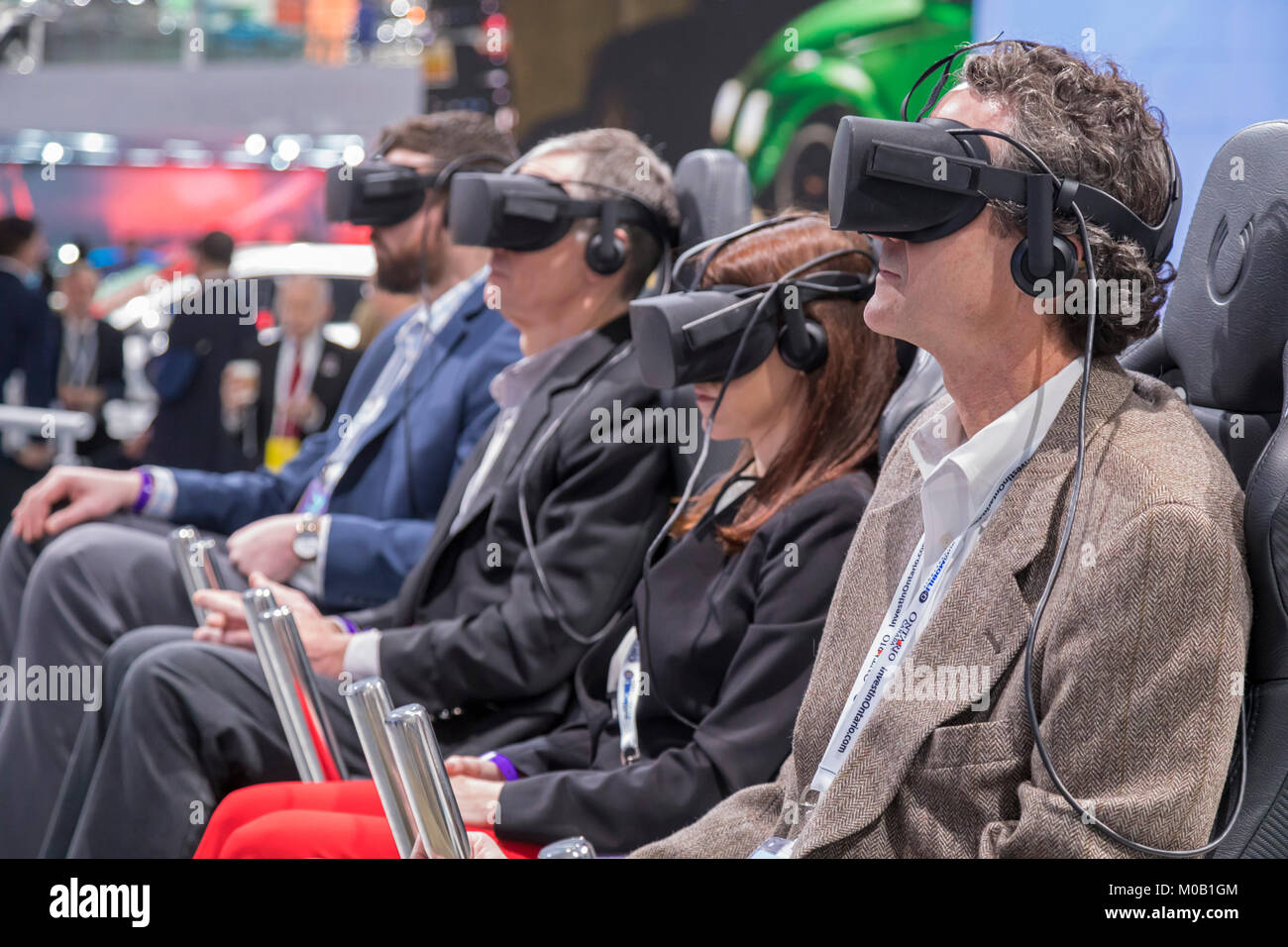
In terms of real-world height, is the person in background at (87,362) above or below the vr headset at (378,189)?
below

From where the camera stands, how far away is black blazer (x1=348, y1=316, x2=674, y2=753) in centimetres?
Answer: 192

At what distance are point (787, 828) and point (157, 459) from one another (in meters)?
4.52

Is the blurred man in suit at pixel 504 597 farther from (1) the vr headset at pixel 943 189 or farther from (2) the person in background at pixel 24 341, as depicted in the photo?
(2) the person in background at pixel 24 341

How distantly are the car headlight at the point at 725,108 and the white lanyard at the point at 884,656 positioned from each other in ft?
11.1

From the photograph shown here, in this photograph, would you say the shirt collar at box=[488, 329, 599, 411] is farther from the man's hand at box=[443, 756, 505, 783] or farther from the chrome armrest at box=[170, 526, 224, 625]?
the man's hand at box=[443, 756, 505, 783]

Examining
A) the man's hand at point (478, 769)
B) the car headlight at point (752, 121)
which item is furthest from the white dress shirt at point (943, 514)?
the car headlight at point (752, 121)

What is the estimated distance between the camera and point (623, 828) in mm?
1526

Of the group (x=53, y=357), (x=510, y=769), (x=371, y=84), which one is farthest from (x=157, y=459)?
(x=510, y=769)

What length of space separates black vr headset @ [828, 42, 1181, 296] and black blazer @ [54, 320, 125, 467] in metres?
5.94

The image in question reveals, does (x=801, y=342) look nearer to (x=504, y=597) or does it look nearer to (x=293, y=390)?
(x=504, y=597)


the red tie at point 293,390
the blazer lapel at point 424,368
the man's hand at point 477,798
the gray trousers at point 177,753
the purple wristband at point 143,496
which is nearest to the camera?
the man's hand at point 477,798

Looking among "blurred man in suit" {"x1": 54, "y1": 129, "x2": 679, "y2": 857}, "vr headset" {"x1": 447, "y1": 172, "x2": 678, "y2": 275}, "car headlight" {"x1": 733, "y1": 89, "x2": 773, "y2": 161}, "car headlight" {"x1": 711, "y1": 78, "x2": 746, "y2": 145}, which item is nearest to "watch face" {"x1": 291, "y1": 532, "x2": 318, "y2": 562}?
"blurred man in suit" {"x1": 54, "y1": 129, "x2": 679, "y2": 857}

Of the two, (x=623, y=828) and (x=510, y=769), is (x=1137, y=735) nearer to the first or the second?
(x=623, y=828)

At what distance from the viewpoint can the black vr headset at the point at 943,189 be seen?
1.13 m
